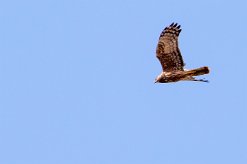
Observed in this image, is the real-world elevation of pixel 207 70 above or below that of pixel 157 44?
below

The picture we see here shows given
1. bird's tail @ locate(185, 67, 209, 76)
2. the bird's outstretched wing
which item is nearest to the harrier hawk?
the bird's outstretched wing

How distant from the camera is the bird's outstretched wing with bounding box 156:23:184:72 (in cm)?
1620

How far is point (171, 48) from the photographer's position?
16.3 metres

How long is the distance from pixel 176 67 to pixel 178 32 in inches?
43.0

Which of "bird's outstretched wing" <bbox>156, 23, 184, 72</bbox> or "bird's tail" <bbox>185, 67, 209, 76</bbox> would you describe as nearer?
"bird's tail" <bbox>185, 67, 209, 76</bbox>

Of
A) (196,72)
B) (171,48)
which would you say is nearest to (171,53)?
(171,48)

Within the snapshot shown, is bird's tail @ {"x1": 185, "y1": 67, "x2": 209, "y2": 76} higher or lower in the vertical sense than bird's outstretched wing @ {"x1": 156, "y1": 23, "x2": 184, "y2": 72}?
lower

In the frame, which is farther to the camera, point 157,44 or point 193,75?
point 157,44

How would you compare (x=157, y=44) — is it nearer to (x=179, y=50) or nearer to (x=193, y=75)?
(x=179, y=50)

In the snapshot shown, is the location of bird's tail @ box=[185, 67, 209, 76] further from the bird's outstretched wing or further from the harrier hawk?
the bird's outstretched wing

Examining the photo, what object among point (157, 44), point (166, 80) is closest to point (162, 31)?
point (157, 44)

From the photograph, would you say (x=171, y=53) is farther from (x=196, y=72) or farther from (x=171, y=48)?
(x=196, y=72)

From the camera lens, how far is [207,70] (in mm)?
14789

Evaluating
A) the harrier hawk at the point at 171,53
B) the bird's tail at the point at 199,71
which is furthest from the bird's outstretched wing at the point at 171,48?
the bird's tail at the point at 199,71
